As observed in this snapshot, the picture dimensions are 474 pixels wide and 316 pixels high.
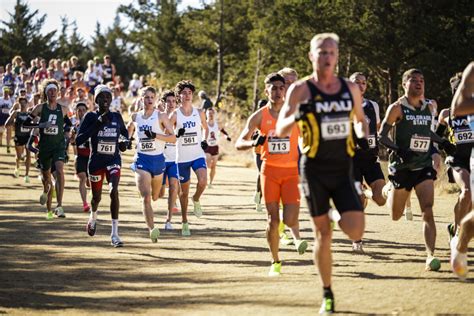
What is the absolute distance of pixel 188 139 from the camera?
50.1 feet

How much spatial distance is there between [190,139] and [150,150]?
4.43 ft

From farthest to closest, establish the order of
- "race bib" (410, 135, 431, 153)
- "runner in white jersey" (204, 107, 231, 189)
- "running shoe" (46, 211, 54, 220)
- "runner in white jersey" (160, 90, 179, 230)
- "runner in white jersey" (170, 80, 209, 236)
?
"runner in white jersey" (204, 107, 231, 189) < "running shoe" (46, 211, 54, 220) < "runner in white jersey" (160, 90, 179, 230) < "runner in white jersey" (170, 80, 209, 236) < "race bib" (410, 135, 431, 153)

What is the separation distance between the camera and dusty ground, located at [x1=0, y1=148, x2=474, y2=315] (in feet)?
30.1

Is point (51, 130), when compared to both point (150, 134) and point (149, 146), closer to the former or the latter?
point (149, 146)

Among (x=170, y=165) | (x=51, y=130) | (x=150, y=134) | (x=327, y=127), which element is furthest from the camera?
(x=51, y=130)

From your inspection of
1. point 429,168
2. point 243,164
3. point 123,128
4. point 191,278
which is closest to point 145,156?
point 123,128

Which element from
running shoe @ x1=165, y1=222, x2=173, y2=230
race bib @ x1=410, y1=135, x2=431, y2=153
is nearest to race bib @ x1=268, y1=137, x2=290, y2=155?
race bib @ x1=410, y1=135, x2=431, y2=153

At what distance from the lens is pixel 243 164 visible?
116 feet

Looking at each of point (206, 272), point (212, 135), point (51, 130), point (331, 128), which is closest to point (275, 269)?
point (206, 272)

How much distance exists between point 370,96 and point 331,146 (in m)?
25.4

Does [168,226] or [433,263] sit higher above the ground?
[433,263]

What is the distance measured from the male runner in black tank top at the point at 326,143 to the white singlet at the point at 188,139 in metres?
6.89

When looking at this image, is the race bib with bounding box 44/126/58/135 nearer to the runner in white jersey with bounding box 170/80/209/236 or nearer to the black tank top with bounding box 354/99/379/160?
the runner in white jersey with bounding box 170/80/209/236

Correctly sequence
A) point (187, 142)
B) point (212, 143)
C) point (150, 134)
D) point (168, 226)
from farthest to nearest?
point (212, 143) → point (168, 226) → point (187, 142) → point (150, 134)
